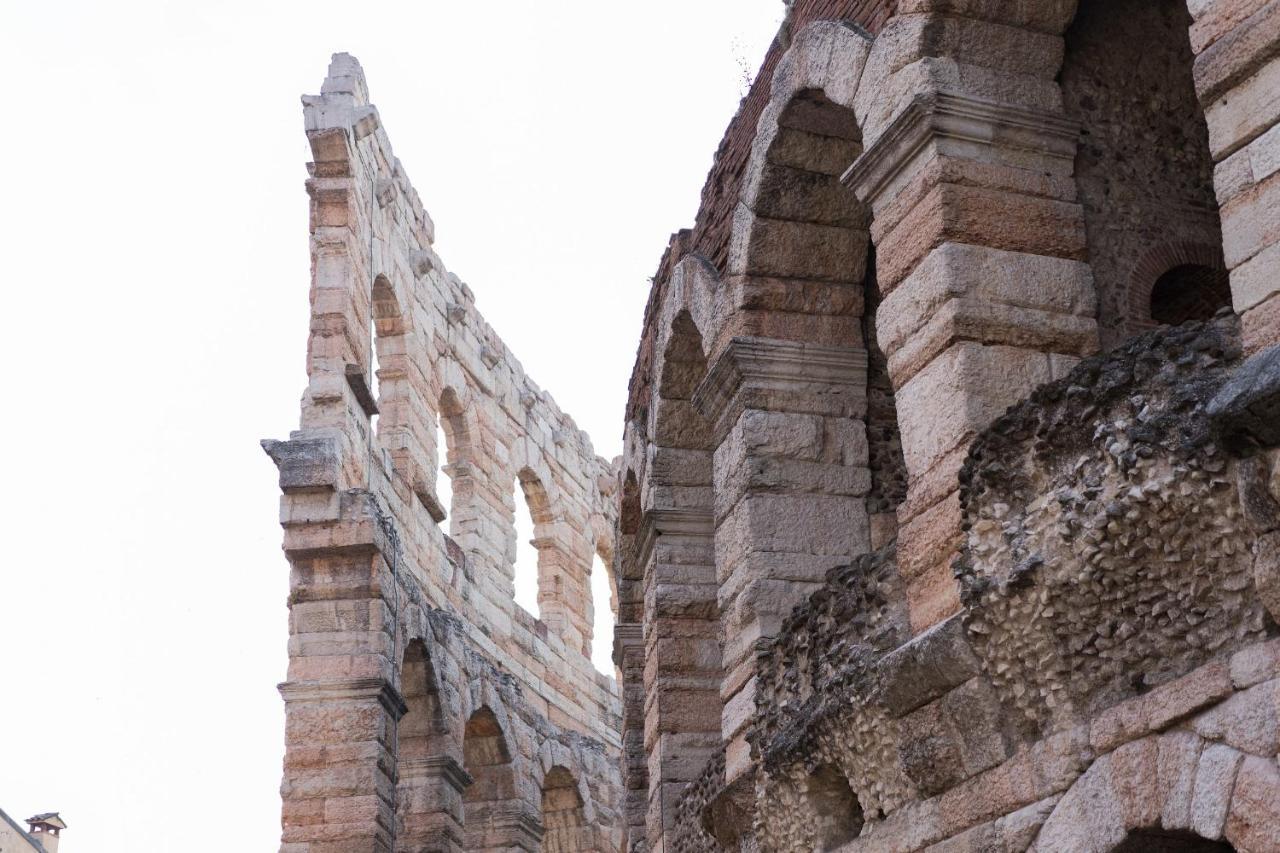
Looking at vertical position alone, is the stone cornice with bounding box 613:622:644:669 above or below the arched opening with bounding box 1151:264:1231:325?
above

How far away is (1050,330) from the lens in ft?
21.6

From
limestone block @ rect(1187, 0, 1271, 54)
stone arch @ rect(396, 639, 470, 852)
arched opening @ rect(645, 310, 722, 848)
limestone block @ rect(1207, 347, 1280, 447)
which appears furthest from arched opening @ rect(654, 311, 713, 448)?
limestone block @ rect(1207, 347, 1280, 447)

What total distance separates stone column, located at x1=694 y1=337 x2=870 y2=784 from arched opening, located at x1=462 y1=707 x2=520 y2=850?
29.6 ft

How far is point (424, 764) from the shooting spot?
1512 cm

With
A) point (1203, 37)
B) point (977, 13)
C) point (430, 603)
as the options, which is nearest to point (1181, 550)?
point (1203, 37)

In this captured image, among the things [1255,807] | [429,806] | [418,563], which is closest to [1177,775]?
[1255,807]

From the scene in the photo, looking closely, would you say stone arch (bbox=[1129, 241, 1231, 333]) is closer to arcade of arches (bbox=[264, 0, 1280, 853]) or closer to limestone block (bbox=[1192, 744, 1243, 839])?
arcade of arches (bbox=[264, 0, 1280, 853])

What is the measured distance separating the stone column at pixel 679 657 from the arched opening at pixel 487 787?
695 centimetres

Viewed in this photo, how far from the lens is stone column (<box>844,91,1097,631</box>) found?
6.38 m

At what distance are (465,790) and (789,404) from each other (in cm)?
970

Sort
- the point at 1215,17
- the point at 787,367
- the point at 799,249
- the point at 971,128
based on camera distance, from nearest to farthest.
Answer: the point at 1215,17 → the point at 971,128 → the point at 787,367 → the point at 799,249

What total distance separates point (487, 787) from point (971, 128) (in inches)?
463

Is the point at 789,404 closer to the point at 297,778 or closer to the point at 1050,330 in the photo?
the point at 1050,330

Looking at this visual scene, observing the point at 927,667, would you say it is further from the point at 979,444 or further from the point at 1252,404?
the point at 1252,404
